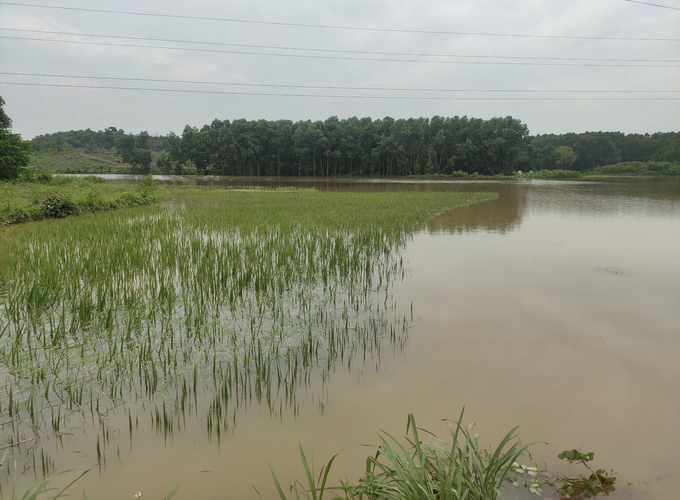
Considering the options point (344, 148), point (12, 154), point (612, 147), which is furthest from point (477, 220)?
point (612, 147)

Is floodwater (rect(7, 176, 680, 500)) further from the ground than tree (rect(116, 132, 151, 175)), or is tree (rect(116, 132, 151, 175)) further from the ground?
tree (rect(116, 132, 151, 175))

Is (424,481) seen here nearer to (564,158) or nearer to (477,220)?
(477,220)

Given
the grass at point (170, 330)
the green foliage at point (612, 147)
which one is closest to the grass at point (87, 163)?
the grass at point (170, 330)

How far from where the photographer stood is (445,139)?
59.7 m

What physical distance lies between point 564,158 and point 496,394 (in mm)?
82817

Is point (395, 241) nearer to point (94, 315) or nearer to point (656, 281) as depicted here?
point (656, 281)

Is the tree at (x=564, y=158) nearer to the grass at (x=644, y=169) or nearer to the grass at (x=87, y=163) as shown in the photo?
the grass at (x=644, y=169)

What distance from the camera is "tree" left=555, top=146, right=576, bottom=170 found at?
241ft

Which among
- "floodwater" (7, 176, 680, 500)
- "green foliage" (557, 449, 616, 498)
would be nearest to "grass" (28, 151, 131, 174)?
"floodwater" (7, 176, 680, 500)

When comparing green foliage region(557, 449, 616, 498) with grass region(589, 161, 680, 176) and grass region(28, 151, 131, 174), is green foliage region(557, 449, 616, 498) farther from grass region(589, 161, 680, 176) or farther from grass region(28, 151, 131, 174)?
grass region(589, 161, 680, 176)

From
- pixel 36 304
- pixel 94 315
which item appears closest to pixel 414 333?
pixel 94 315

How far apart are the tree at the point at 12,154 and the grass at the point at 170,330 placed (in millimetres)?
14362

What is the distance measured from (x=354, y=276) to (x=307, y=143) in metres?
53.9

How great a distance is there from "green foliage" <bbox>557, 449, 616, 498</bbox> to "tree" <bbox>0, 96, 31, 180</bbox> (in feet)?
74.4
